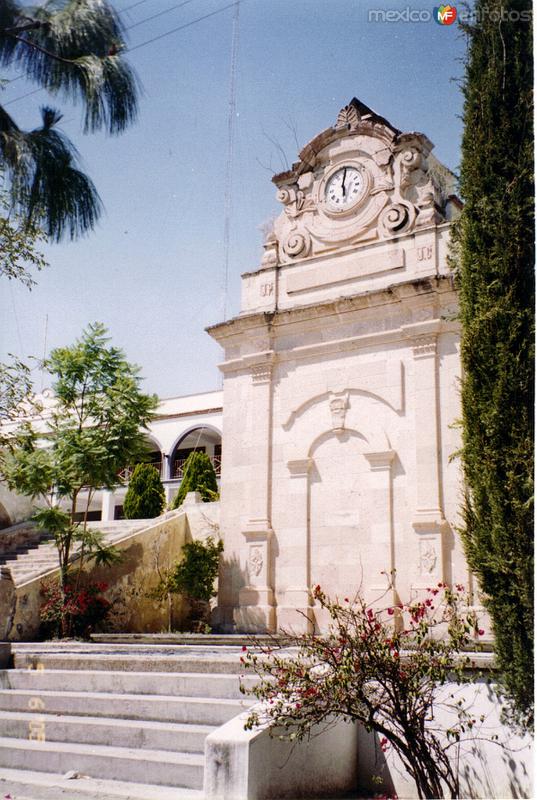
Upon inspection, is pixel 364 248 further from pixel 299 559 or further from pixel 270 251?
pixel 299 559

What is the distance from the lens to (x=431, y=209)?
15336mm

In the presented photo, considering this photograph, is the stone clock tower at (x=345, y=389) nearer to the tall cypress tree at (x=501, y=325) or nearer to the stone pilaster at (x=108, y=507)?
the tall cypress tree at (x=501, y=325)

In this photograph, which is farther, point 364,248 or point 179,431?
point 179,431

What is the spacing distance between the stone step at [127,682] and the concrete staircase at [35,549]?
273 inches

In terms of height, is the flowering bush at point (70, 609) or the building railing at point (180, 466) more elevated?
the building railing at point (180, 466)

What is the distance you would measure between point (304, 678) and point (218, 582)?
31.6 feet

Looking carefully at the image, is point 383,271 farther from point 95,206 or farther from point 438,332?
point 95,206

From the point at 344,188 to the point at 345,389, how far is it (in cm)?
427

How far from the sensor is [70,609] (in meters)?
14.4

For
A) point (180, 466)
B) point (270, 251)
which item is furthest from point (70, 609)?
point (180, 466)

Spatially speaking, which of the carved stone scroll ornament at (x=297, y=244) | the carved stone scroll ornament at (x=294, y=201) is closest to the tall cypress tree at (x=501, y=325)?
the carved stone scroll ornament at (x=297, y=244)

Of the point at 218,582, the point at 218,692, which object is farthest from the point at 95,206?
the point at 218,582

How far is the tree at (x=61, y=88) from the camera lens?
21.1ft

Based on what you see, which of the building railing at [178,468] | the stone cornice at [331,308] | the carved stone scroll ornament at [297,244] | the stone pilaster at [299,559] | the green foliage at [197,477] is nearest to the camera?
the stone cornice at [331,308]
